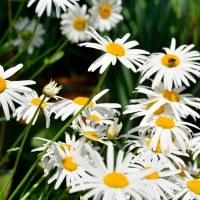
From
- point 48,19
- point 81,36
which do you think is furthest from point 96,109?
point 48,19

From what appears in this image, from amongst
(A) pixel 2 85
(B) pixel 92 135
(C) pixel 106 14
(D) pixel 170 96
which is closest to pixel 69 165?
(B) pixel 92 135

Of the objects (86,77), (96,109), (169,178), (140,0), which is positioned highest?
(140,0)

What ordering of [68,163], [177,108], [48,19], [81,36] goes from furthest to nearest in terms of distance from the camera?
[48,19] → [81,36] → [177,108] → [68,163]

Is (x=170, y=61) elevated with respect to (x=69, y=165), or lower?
elevated

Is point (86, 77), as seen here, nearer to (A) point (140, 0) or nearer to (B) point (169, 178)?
(A) point (140, 0)

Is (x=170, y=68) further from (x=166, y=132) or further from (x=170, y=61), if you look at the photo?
(x=166, y=132)

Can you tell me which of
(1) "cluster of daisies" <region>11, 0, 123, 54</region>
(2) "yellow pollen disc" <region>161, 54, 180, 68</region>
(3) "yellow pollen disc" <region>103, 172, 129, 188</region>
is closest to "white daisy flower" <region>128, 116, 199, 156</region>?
(2) "yellow pollen disc" <region>161, 54, 180, 68</region>
